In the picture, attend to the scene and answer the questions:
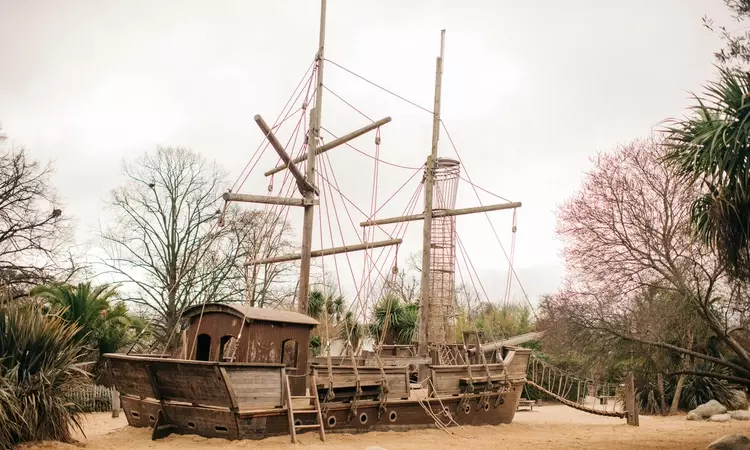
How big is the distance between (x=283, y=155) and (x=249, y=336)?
16.3ft

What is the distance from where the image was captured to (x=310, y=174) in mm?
16359

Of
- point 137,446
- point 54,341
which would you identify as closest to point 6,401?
point 54,341

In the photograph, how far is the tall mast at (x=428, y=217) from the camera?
19.1m

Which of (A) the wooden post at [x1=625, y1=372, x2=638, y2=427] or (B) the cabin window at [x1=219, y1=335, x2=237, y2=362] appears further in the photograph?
(A) the wooden post at [x1=625, y1=372, x2=638, y2=427]

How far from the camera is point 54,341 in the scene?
9.56 metres

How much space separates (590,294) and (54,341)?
50.4 feet

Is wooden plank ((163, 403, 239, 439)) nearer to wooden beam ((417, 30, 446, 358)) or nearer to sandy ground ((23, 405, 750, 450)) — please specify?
sandy ground ((23, 405, 750, 450))

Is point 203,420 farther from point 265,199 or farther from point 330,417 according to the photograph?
point 265,199

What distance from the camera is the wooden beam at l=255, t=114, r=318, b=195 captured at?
1449 cm

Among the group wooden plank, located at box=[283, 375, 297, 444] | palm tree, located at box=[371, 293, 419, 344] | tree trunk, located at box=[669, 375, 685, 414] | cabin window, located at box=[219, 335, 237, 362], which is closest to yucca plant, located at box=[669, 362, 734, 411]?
tree trunk, located at box=[669, 375, 685, 414]

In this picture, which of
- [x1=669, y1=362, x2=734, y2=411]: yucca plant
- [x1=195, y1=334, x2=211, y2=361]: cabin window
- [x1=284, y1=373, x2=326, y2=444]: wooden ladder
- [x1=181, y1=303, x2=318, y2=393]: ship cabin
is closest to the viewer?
[x1=284, y1=373, x2=326, y2=444]: wooden ladder

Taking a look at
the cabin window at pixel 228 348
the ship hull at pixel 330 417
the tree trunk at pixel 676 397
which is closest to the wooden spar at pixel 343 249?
the cabin window at pixel 228 348

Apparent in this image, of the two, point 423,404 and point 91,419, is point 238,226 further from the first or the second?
point 423,404

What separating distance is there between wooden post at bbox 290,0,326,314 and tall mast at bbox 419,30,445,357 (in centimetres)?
463
